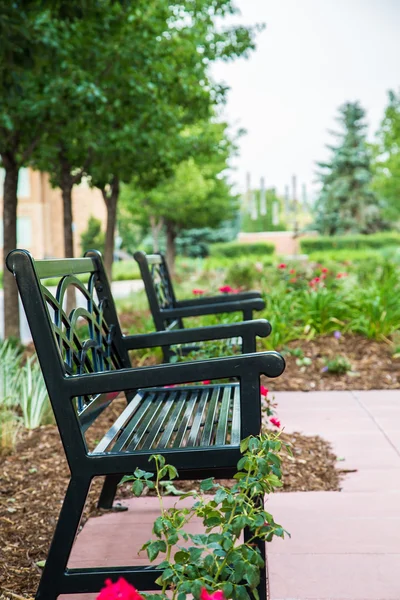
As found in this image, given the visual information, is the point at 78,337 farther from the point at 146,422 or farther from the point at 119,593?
the point at 119,593

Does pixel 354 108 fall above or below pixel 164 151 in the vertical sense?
above

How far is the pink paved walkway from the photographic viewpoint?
2.04 metres

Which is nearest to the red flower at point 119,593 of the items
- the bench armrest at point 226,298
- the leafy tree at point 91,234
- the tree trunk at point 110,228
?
the bench armrest at point 226,298

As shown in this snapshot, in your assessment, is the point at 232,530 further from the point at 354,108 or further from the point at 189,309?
the point at 354,108

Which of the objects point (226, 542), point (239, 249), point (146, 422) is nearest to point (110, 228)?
point (146, 422)

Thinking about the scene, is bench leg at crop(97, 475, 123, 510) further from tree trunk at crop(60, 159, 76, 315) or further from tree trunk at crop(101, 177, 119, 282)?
tree trunk at crop(101, 177, 119, 282)

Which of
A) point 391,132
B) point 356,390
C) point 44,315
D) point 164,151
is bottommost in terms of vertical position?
point 356,390

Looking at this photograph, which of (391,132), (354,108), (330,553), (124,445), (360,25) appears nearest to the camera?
(124,445)

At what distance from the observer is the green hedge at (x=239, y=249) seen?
2877 centimetres

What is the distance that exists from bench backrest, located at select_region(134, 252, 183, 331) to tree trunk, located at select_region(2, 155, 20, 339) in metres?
2.88

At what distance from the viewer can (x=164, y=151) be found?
339 inches

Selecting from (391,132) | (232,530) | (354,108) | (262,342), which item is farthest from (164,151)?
(354,108)

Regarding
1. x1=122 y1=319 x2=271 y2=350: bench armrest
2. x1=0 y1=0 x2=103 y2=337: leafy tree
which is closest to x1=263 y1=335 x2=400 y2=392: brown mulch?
x1=122 y1=319 x2=271 y2=350: bench armrest

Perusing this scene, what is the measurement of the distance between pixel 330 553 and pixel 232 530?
961 millimetres
